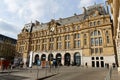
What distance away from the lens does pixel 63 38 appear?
7162cm

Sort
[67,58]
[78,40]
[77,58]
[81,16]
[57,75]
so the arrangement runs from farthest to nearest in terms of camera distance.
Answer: [81,16] < [67,58] < [78,40] < [77,58] < [57,75]

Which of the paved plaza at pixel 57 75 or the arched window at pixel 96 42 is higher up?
the arched window at pixel 96 42

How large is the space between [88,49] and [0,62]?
37.2 meters

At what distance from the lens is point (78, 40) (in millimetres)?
66938

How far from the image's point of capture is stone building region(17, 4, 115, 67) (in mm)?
58219

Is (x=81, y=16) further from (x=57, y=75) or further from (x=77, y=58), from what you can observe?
(x=57, y=75)

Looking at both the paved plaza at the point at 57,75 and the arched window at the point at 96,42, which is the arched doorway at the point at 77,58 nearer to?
the arched window at the point at 96,42

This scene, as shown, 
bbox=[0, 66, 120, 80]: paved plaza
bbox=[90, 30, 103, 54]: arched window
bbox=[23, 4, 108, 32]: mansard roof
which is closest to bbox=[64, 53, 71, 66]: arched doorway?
bbox=[90, 30, 103, 54]: arched window

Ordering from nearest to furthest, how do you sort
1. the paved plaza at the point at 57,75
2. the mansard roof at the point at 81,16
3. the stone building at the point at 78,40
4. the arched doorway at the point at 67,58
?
the paved plaza at the point at 57,75, the stone building at the point at 78,40, the mansard roof at the point at 81,16, the arched doorway at the point at 67,58

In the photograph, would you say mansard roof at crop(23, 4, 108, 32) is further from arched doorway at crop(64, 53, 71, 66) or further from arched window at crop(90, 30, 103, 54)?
arched doorway at crop(64, 53, 71, 66)

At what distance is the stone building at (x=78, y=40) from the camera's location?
5822cm

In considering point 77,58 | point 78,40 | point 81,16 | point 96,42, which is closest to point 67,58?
point 77,58

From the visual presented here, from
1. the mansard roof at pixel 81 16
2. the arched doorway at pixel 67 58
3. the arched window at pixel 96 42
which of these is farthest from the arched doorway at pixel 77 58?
the mansard roof at pixel 81 16

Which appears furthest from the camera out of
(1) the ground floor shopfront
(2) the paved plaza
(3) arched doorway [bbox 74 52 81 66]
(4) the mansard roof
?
(4) the mansard roof
